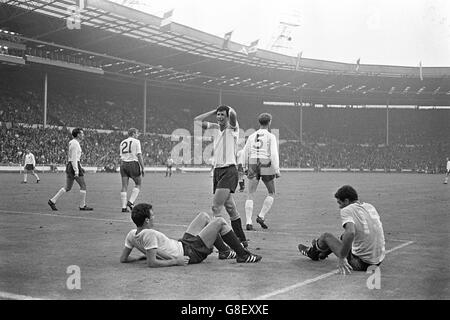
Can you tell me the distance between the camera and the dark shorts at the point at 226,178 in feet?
24.7

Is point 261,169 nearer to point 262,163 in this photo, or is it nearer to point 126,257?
point 262,163

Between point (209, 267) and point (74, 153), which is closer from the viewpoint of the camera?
point (209, 267)

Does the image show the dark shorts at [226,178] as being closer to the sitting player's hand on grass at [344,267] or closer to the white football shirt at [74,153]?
the sitting player's hand on grass at [344,267]

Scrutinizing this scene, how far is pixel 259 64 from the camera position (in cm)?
5547

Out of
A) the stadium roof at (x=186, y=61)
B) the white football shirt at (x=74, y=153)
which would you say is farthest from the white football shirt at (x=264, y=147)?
the stadium roof at (x=186, y=61)

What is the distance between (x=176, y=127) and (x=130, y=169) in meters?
44.9

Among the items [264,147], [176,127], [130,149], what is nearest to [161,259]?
[264,147]

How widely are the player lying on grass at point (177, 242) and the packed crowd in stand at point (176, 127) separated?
33.4 m

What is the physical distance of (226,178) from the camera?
24.7ft

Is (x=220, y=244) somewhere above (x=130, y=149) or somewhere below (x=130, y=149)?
below

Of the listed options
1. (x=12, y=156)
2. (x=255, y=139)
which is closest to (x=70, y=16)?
(x=12, y=156)

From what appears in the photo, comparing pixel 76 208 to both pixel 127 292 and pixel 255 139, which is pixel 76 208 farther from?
pixel 127 292

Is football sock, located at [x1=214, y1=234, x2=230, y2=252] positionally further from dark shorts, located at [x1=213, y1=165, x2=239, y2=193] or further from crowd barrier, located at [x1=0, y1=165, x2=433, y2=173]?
crowd barrier, located at [x1=0, y1=165, x2=433, y2=173]

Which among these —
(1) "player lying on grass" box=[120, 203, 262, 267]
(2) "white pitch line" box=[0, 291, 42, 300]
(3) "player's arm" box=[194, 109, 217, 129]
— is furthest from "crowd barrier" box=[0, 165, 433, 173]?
(2) "white pitch line" box=[0, 291, 42, 300]
